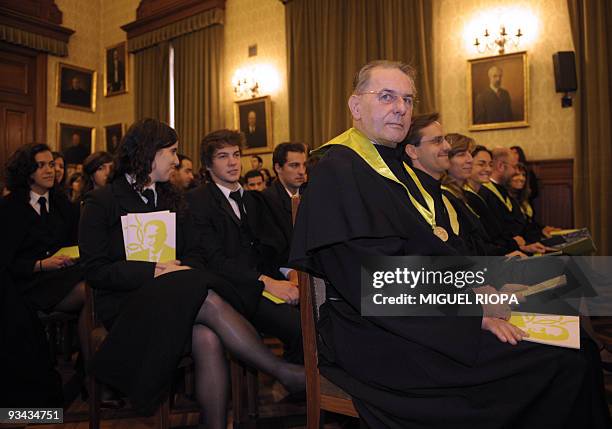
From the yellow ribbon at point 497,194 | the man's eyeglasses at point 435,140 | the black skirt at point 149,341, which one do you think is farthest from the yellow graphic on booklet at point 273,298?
the yellow ribbon at point 497,194

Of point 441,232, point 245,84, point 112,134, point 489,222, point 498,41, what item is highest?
point 245,84

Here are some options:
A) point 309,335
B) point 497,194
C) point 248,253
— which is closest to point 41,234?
point 248,253

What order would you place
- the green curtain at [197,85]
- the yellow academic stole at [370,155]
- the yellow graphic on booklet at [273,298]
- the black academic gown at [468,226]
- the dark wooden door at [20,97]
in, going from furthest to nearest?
the dark wooden door at [20,97] < the green curtain at [197,85] < the black academic gown at [468,226] < the yellow graphic on booklet at [273,298] < the yellow academic stole at [370,155]

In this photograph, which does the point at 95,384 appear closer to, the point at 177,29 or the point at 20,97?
the point at 177,29

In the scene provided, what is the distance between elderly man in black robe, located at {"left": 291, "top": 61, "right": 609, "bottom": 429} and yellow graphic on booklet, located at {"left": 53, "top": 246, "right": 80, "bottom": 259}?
237 cm

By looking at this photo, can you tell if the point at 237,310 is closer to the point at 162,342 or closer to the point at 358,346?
the point at 162,342

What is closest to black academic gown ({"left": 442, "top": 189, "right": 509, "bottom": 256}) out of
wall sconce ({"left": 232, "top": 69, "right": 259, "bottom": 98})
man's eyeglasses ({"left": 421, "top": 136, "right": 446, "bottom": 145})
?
man's eyeglasses ({"left": 421, "top": 136, "right": 446, "bottom": 145})

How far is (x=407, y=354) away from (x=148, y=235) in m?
1.68

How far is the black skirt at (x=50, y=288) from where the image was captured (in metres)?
3.48

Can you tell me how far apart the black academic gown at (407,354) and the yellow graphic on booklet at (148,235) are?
1.11 m

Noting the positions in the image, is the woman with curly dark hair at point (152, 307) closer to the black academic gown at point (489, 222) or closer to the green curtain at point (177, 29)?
the black academic gown at point (489, 222)

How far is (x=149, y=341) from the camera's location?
2539 millimetres

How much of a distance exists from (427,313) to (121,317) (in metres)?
1.56

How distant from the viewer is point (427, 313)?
1.87 metres
